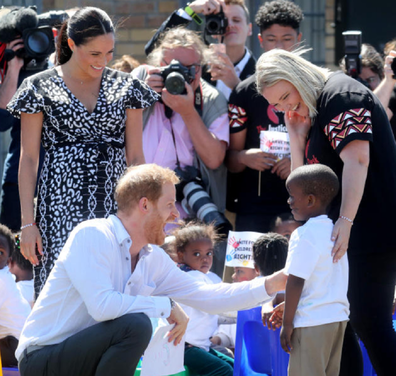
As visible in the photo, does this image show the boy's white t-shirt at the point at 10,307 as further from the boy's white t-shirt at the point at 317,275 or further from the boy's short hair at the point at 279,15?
the boy's short hair at the point at 279,15

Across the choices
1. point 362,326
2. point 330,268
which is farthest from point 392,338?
point 330,268

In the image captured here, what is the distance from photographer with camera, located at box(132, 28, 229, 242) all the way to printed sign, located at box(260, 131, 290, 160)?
0.27 m

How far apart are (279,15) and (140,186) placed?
2335 mm

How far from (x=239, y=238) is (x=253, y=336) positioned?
676 millimetres

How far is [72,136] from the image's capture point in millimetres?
3666

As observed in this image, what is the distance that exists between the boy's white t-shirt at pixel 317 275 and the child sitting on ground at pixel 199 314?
95 cm

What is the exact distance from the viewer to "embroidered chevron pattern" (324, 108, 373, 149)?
128 inches

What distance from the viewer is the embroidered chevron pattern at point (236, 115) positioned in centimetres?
480

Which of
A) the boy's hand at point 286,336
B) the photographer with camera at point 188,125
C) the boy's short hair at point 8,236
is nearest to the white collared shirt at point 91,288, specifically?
the boy's hand at point 286,336

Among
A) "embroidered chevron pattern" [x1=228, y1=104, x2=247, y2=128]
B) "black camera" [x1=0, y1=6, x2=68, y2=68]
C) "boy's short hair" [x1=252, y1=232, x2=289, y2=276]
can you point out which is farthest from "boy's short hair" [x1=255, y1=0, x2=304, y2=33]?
"boy's short hair" [x1=252, y1=232, x2=289, y2=276]

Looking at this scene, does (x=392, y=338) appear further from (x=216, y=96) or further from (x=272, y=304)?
(x=216, y=96)

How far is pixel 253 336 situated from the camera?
3801 mm

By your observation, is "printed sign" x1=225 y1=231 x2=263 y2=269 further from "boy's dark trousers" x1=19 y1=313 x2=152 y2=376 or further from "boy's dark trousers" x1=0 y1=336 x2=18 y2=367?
"boy's dark trousers" x1=19 y1=313 x2=152 y2=376

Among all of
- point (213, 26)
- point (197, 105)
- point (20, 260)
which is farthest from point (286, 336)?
point (213, 26)
